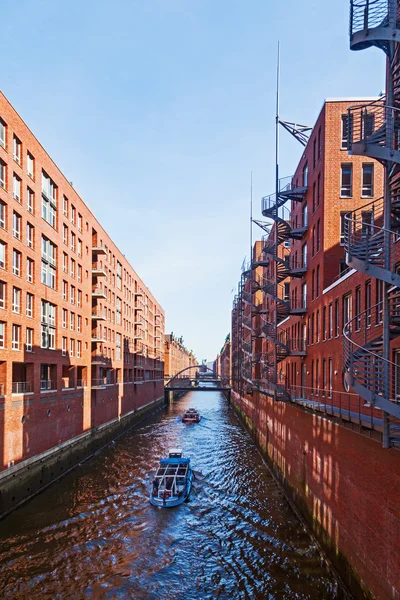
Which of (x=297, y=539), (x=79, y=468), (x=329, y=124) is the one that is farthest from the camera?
(x=79, y=468)

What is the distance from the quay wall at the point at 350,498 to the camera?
36.1ft

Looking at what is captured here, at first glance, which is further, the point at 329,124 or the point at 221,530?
the point at 329,124

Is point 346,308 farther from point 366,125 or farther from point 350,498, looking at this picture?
point 366,125

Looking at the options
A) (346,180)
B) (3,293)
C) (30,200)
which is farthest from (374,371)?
(30,200)

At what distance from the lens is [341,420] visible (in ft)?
48.1

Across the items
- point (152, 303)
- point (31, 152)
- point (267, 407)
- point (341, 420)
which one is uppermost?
point (31, 152)

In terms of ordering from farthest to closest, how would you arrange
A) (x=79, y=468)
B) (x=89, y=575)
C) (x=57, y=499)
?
(x=79, y=468) → (x=57, y=499) → (x=89, y=575)

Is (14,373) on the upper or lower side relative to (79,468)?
upper

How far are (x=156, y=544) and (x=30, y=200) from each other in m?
20.1

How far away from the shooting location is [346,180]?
26.4 meters

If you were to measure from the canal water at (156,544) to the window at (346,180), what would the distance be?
17.1m

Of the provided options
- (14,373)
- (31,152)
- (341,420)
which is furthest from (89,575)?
(31,152)

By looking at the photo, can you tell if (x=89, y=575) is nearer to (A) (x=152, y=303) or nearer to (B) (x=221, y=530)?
(B) (x=221, y=530)

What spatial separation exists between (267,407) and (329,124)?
1970 centimetres
